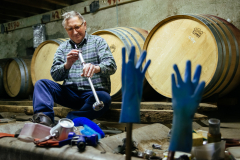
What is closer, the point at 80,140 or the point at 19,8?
the point at 80,140

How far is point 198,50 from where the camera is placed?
7.20 ft

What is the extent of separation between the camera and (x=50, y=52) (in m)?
3.43

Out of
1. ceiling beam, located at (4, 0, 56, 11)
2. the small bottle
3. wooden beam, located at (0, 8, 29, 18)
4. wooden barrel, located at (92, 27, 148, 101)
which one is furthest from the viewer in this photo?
wooden beam, located at (0, 8, 29, 18)

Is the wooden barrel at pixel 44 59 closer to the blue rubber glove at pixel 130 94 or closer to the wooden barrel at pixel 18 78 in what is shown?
the wooden barrel at pixel 18 78

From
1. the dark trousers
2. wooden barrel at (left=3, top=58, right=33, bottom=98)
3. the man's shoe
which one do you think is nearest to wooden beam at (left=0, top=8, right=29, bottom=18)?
wooden barrel at (left=3, top=58, right=33, bottom=98)

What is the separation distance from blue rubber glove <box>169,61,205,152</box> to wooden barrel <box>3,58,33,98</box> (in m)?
3.35

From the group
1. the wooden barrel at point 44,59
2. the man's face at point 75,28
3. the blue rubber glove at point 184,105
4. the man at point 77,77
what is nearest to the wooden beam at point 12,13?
the wooden barrel at point 44,59

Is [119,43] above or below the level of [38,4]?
below

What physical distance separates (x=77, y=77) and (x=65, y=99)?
0.24 meters

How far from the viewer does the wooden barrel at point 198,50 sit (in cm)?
206

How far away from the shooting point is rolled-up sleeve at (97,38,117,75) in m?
2.08

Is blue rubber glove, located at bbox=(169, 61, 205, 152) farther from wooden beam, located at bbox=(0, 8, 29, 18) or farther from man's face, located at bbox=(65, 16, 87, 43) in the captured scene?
wooden beam, located at bbox=(0, 8, 29, 18)

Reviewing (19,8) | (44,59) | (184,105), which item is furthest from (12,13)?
(184,105)

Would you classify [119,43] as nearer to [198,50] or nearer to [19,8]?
[198,50]
